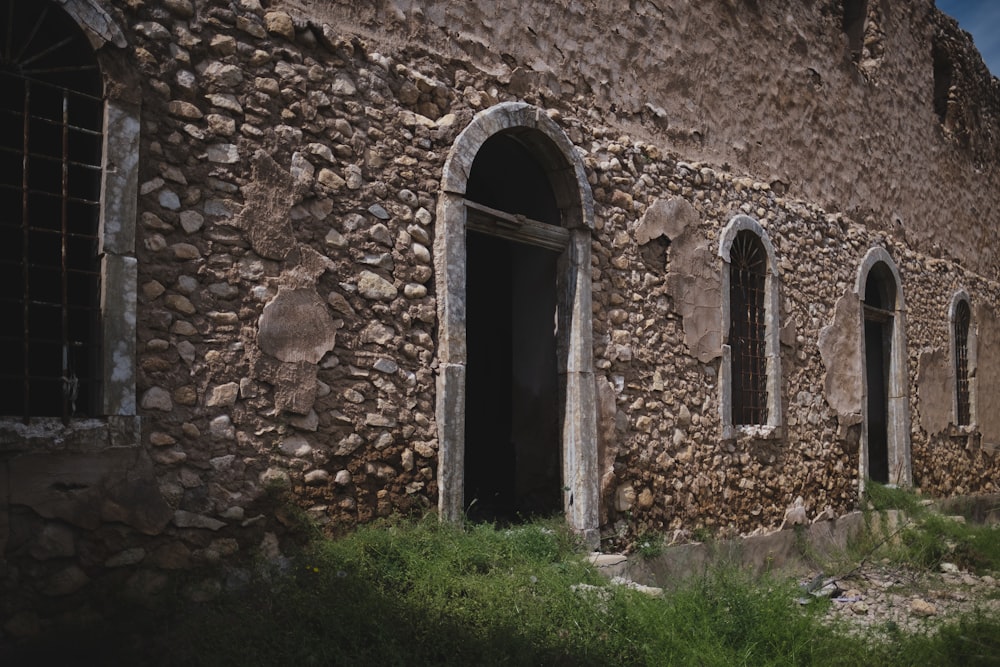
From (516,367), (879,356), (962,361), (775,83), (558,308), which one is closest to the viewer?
(558,308)

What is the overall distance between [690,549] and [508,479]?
1.54 m

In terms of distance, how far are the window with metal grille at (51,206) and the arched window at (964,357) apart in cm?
1103

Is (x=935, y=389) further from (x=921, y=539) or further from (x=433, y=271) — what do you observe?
(x=433, y=271)

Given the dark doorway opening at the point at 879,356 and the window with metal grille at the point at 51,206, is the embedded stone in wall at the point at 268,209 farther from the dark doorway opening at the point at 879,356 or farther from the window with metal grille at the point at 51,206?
the dark doorway opening at the point at 879,356

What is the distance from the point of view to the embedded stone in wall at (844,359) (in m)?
8.50

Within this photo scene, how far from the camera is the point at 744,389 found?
24.9ft

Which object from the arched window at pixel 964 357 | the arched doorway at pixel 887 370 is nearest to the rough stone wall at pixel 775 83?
the arched doorway at pixel 887 370

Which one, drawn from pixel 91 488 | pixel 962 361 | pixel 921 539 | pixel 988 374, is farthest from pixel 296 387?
pixel 988 374

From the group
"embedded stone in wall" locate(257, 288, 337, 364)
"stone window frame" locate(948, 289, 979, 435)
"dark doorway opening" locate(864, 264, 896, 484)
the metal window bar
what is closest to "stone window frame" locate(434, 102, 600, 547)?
"embedded stone in wall" locate(257, 288, 337, 364)

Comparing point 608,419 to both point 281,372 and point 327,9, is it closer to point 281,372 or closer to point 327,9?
point 281,372

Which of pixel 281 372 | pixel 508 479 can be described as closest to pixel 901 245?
pixel 508 479

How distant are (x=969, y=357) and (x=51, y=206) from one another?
38.6 feet

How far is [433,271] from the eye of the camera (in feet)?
16.4

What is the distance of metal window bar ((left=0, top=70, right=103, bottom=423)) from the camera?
11.6 feet
